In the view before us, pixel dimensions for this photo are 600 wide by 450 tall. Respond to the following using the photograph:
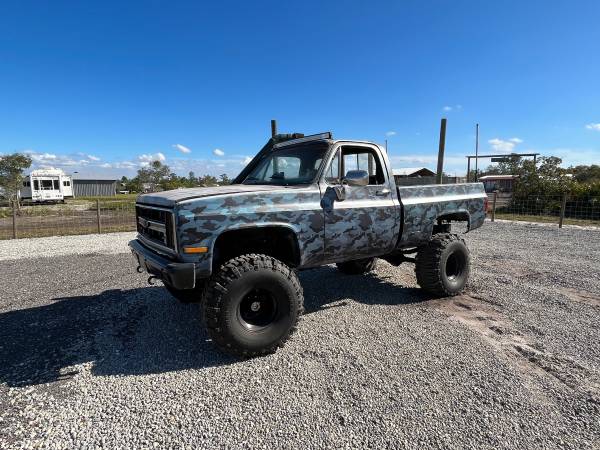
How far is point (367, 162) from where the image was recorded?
14.4 feet

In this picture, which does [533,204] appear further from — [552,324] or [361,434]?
[361,434]

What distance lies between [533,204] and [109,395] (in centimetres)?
1856

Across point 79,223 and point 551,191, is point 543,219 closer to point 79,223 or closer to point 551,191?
point 551,191

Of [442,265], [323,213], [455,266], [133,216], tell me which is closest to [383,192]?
[323,213]

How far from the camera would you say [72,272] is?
21.6 feet

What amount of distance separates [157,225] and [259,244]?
1.04 metres

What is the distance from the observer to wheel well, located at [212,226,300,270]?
11.1ft

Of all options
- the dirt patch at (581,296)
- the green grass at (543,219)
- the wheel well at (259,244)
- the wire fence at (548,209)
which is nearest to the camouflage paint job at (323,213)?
the wheel well at (259,244)

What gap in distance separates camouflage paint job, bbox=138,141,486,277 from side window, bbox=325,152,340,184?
76 mm

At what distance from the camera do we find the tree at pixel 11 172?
29391mm

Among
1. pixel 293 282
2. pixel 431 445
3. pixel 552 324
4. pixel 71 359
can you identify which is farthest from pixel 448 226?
pixel 71 359

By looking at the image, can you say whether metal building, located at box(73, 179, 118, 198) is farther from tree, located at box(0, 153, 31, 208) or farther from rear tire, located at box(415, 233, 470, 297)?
rear tire, located at box(415, 233, 470, 297)

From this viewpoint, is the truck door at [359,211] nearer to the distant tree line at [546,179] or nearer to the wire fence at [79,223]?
the wire fence at [79,223]

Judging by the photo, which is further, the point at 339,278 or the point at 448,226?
the point at 339,278
